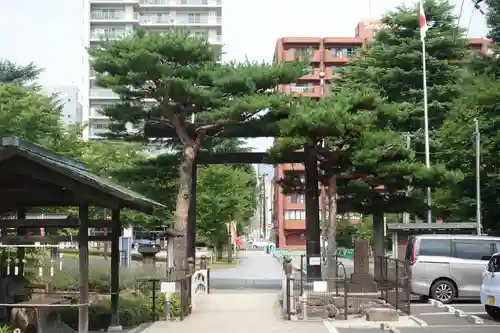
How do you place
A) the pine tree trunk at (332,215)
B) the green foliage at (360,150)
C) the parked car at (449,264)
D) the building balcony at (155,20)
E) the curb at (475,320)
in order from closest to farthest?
the curb at (475,320), the parked car at (449,264), the green foliage at (360,150), the pine tree trunk at (332,215), the building balcony at (155,20)

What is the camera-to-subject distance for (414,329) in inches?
551

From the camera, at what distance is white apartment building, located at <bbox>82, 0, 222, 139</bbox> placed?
265 ft

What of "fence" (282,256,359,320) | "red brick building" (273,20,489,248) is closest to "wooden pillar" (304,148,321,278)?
"fence" (282,256,359,320)

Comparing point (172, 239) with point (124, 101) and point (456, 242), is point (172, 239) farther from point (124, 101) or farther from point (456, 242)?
point (456, 242)

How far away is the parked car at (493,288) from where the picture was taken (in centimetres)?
1435

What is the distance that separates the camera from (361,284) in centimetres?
1981

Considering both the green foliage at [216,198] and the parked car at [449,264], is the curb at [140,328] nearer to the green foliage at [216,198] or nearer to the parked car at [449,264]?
the parked car at [449,264]

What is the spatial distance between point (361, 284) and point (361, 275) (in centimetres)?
36

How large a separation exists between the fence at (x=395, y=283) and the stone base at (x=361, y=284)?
287 millimetres

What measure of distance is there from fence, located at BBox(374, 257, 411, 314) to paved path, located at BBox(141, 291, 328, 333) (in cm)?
256

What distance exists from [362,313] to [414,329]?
2502 mm

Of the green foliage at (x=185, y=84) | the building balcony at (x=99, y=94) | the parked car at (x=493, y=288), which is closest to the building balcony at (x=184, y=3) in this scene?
the building balcony at (x=99, y=94)

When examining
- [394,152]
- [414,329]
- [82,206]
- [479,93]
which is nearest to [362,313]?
[414,329]

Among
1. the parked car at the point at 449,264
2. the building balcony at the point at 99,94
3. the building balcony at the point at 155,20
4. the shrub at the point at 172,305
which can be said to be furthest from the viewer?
the building balcony at the point at 155,20
